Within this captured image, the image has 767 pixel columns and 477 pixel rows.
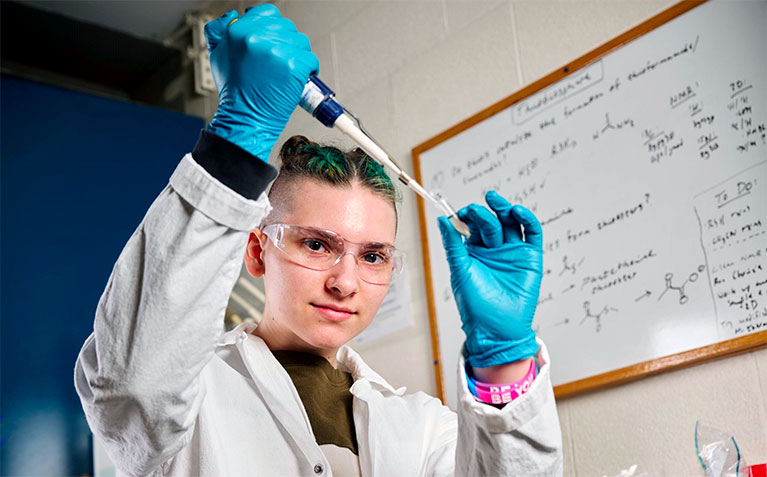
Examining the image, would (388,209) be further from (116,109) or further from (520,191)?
(116,109)

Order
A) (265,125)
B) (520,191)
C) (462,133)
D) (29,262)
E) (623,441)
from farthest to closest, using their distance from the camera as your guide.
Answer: (29,262)
(462,133)
(520,191)
(623,441)
(265,125)

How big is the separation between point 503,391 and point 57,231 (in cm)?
215

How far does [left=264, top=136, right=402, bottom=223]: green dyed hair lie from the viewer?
1383 mm

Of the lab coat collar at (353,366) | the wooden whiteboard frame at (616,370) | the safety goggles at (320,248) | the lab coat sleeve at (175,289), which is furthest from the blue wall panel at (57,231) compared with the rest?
the lab coat sleeve at (175,289)

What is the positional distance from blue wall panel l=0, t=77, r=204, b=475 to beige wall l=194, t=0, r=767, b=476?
72cm

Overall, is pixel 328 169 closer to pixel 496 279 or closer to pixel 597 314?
pixel 496 279

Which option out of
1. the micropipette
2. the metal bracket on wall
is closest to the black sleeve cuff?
the micropipette

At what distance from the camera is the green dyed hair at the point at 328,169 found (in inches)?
54.4

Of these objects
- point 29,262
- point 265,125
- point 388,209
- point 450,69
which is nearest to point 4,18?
point 29,262

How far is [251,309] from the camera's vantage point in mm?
2744

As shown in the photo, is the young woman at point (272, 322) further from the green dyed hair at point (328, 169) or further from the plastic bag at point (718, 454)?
the plastic bag at point (718, 454)

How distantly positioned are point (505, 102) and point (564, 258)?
1.50 feet

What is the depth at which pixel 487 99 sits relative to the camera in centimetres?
212

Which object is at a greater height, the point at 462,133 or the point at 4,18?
the point at 4,18
